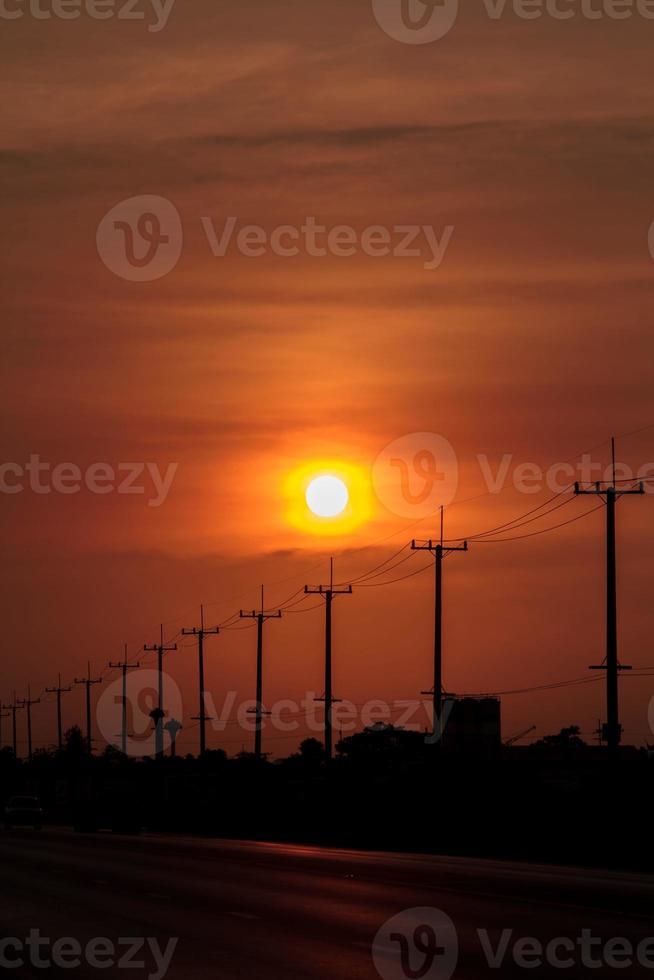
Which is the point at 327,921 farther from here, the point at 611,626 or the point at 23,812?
the point at 23,812

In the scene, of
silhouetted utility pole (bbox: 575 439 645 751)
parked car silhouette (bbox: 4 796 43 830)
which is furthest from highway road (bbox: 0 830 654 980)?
parked car silhouette (bbox: 4 796 43 830)

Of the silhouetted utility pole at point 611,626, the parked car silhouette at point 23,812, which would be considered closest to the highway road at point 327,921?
the silhouetted utility pole at point 611,626

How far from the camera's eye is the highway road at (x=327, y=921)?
16.5 m

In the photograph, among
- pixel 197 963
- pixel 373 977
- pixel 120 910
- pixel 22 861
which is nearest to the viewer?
pixel 373 977

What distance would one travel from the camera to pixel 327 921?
69.2 feet

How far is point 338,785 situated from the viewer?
75875mm

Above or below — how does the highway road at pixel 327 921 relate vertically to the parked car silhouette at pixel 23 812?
above

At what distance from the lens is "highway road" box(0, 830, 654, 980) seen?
16469 mm

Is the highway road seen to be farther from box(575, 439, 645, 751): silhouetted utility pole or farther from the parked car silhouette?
the parked car silhouette

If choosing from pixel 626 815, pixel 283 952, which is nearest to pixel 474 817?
pixel 626 815

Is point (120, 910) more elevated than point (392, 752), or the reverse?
point (120, 910)

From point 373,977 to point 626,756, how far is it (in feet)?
399

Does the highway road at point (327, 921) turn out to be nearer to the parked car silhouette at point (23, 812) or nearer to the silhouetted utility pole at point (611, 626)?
the silhouetted utility pole at point (611, 626)

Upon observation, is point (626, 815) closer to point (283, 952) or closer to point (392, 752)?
point (283, 952)
